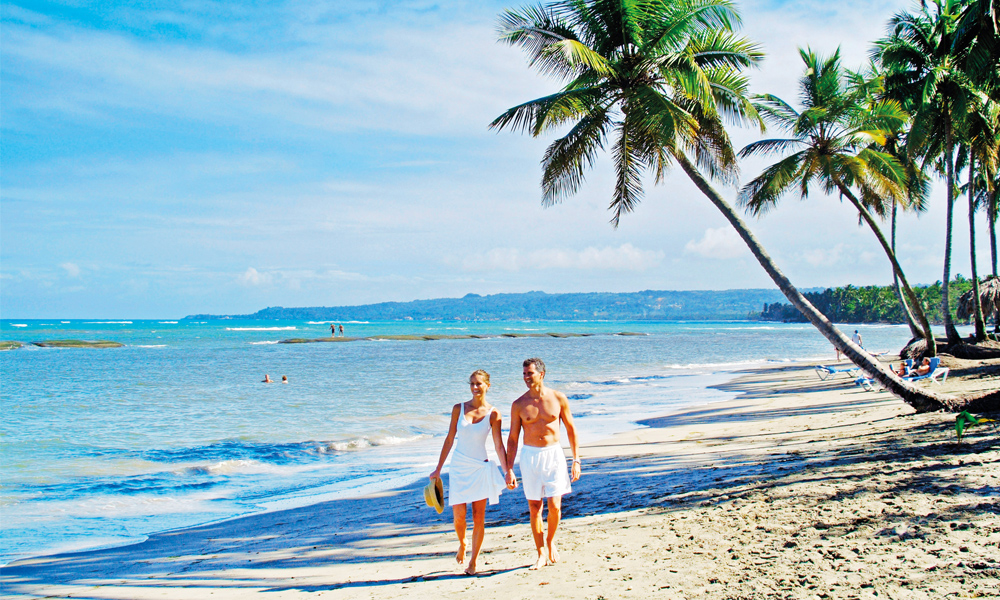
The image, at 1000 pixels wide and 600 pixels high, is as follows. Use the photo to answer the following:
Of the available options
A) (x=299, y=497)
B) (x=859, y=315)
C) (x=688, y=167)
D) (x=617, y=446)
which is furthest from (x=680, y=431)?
(x=859, y=315)

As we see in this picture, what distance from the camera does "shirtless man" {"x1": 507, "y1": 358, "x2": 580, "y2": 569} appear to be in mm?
4793

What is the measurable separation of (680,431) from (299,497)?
22.3 feet

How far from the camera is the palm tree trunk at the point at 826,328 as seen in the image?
898 cm

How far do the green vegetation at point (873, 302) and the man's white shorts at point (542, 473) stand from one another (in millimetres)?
112188

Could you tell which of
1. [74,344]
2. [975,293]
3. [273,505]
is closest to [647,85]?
[273,505]

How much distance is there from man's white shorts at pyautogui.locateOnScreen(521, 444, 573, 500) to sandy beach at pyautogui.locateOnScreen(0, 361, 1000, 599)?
1.84 ft

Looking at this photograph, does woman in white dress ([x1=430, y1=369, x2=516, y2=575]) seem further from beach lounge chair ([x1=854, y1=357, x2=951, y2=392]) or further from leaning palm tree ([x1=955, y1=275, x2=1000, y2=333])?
leaning palm tree ([x1=955, y1=275, x2=1000, y2=333])

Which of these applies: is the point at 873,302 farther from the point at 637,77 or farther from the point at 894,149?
the point at 637,77

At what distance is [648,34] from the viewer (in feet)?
33.9

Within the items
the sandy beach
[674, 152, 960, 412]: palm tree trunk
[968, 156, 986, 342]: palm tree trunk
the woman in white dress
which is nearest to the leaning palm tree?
[968, 156, 986, 342]: palm tree trunk

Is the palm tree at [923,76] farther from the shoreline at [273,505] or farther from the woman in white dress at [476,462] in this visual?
the woman in white dress at [476,462]

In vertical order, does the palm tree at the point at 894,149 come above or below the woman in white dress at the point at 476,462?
above

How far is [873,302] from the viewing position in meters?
115

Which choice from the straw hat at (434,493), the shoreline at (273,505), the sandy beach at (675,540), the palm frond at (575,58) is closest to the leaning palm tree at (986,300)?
the shoreline at (273,505)
